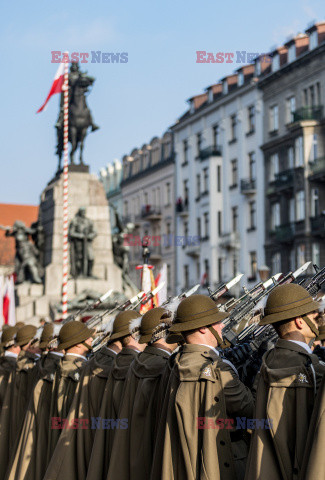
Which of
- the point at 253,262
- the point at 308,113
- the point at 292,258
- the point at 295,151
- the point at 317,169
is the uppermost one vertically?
the point at 308,113

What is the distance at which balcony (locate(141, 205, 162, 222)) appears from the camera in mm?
62688

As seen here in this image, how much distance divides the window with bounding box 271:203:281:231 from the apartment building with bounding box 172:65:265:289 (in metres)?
1.01

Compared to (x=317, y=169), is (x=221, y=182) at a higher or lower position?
higher

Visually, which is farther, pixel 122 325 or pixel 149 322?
pixel 122 325

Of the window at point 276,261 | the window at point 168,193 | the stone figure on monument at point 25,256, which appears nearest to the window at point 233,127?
the window at point 276,261

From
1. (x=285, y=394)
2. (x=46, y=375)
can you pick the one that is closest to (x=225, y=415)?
(x=285, y=394)

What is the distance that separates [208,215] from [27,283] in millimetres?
32619

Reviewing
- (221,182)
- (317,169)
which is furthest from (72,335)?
(221,182)

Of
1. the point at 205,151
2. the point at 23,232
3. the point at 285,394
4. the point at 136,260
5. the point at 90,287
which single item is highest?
the point at 205,151

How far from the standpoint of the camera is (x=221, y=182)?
174 ft

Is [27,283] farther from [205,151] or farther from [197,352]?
[205,151]

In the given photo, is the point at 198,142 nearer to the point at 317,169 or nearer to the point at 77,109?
the point at 317,169

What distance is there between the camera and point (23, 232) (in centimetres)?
2320

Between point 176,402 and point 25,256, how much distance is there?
1771 centimetres
